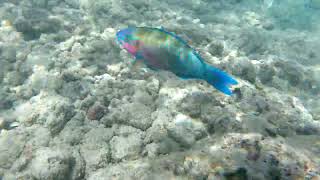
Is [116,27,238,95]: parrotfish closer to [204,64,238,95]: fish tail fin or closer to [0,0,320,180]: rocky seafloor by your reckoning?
[204,64,238,95]: fish tail fin

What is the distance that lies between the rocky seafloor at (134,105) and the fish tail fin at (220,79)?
0.78 m

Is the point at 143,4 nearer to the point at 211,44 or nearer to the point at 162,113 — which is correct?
the point at 211,44

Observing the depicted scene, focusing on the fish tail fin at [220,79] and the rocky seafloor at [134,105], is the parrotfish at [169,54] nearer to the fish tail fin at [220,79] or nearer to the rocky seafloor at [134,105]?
the fish tail fin at [220,79]

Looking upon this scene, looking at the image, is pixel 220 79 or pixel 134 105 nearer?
pixel 220 79

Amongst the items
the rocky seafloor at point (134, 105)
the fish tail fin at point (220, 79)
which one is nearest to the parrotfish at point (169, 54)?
the fish tail fin at point (220, 79)

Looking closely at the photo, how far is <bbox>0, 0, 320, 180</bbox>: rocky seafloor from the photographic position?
3.16 m

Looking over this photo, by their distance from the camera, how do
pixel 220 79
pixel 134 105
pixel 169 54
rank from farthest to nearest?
pixel 134 105, pixel 169 54, pixel 220 79

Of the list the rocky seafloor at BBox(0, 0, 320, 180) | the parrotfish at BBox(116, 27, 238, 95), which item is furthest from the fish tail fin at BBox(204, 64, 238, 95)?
the rocky seafloor at BBox(0, 0, 320, 180)

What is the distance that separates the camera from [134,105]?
4062mm

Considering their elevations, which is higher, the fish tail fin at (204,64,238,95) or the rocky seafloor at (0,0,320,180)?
the fish tail fin at (204,64,238,95)

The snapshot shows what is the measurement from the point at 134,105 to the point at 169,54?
1414mm

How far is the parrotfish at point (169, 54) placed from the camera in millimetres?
2615

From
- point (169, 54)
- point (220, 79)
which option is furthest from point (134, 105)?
point (220, 79)

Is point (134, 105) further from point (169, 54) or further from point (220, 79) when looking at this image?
point (220, 79)
